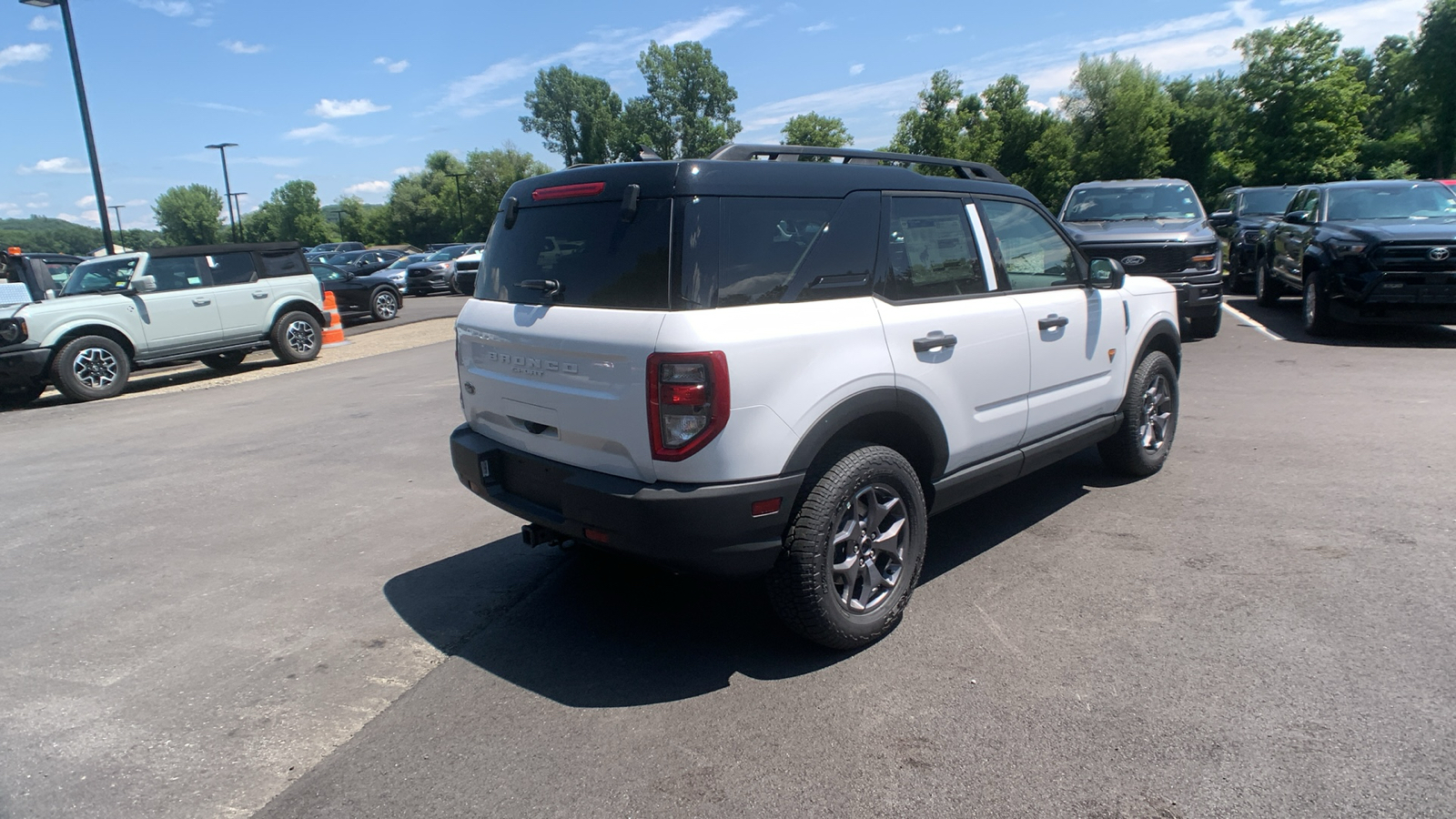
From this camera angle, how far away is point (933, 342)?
3768 mm

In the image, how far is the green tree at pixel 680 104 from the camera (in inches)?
3912

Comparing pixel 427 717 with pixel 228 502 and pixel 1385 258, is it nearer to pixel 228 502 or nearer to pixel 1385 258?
pixel 228 502

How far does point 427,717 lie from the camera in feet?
10.5

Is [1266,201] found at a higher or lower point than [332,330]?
higher

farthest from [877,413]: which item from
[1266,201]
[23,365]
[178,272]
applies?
[1266,201]

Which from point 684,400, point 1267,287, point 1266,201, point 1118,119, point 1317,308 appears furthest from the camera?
point 1118,119

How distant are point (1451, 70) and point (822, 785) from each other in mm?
55112

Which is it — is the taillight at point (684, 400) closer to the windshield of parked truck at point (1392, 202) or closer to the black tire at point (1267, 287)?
the windshield of parked truck at point (1392, 202)

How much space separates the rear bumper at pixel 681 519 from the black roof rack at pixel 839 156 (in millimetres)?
1325

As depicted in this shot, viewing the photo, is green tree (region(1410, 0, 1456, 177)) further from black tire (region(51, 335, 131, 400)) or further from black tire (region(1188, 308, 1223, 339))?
black tire (region(51, 335, 131, 400))

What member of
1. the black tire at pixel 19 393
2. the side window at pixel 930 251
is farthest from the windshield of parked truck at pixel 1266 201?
the black tire at pixel 19 393

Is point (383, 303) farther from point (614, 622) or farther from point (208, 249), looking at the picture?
point (614, 622)

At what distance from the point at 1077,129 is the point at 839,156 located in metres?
75.7

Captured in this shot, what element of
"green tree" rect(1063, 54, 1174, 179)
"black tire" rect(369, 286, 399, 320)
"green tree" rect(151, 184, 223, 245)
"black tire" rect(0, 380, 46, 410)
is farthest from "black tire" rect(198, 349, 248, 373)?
"green tree" rect(151, 184, 223, 245)
